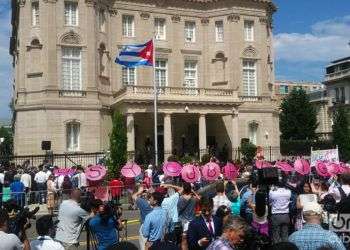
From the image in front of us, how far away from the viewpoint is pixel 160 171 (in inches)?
1145

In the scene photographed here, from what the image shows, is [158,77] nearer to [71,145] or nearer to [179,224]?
[71,145]

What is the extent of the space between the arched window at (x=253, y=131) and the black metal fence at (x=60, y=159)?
1371 centimetres

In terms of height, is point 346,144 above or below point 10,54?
below

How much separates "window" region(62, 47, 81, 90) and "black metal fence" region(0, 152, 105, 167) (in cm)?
510

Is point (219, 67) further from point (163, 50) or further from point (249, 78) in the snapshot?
point (163, 50)

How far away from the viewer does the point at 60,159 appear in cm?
4128

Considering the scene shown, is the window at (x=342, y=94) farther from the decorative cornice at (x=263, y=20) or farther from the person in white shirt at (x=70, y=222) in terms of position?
the person in white shirt at (x=70, y=222)

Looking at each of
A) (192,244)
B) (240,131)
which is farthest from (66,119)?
(192,244)

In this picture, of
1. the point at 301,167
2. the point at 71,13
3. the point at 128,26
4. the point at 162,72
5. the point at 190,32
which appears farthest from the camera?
the point at 190,32

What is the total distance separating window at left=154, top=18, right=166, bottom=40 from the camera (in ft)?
158

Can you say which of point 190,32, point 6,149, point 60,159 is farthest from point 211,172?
point 6,149

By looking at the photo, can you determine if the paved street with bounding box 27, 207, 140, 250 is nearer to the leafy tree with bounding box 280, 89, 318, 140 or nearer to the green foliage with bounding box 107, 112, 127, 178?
the green foliage with bounding box 107, 112, 127, 178

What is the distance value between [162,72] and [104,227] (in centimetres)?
3836

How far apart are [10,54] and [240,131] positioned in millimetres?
31203
